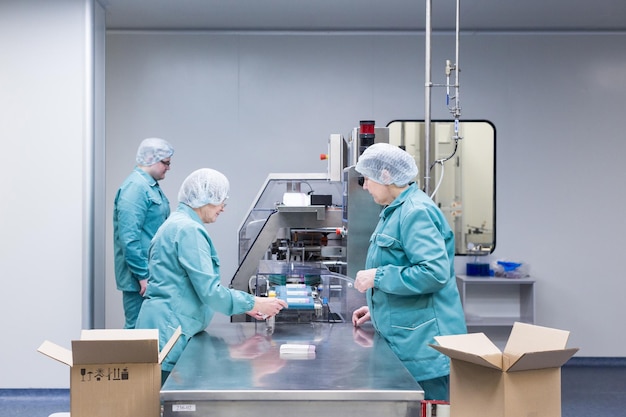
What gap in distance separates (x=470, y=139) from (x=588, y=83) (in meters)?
0.95

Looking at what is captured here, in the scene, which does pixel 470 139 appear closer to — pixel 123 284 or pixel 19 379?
pixel 123 284

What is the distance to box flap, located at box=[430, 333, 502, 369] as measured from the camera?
5.36 ft

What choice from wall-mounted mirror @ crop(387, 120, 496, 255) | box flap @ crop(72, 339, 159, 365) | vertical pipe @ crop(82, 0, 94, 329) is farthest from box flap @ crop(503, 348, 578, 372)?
wall-mounted mirror @ crop(387, 120, 496, 255)

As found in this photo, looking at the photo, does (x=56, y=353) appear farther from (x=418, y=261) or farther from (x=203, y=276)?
(x=418, y=261)

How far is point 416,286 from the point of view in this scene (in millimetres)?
2217

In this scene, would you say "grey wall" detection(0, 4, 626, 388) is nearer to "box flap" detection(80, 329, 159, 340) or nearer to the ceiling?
the ceiling

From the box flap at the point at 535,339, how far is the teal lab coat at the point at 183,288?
92cm

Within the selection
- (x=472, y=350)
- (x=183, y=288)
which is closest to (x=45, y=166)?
(x=183, y=288)

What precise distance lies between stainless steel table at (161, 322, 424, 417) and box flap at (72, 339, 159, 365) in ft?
0.33

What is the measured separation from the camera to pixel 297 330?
8.10 feet

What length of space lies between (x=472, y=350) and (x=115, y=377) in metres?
0.96

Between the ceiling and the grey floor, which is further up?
the ceiling

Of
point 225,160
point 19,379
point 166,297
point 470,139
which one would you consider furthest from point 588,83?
point 19,379

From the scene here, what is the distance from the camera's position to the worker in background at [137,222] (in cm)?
349
